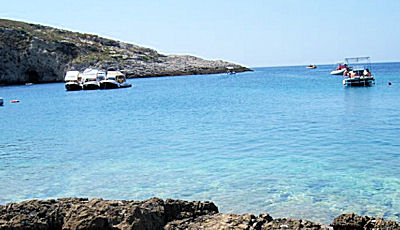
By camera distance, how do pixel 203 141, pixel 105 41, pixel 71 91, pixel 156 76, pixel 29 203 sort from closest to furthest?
pixel 29 203, pixel 203 141, pixel 71 91, pixel 156 76, pixel 105 41

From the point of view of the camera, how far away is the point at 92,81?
86.2m

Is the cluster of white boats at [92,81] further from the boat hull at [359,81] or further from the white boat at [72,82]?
the boat hull at [359,81]

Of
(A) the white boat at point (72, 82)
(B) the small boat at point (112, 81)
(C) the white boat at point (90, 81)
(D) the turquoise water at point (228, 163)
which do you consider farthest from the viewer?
(B) the small boat at point (112, 81)

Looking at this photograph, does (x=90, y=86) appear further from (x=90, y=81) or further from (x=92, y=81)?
(x=90, y=81)

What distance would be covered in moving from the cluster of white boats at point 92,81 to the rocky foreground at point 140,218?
77567 mm

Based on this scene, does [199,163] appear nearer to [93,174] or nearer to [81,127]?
[93,174]

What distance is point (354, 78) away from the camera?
192 ft

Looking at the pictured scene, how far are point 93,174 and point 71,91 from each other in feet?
224

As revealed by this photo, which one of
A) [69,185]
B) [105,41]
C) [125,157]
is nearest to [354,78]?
[125,157]

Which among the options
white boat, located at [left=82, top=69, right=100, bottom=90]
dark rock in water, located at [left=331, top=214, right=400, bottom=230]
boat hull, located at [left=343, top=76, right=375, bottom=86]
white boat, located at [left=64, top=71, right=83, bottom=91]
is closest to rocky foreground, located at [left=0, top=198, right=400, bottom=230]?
dark rock in water, located at [left=331, top=214, right=400, bottom=230]

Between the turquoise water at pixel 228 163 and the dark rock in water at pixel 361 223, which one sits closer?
the dark rock in water at pixel 361 223

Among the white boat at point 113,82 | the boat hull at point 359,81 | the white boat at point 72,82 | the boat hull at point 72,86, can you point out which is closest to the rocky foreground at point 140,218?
the boat hull at point 359,81

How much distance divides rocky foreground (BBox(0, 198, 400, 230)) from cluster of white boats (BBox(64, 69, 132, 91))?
7757 centimetres

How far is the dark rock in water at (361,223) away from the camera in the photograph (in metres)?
6.42
